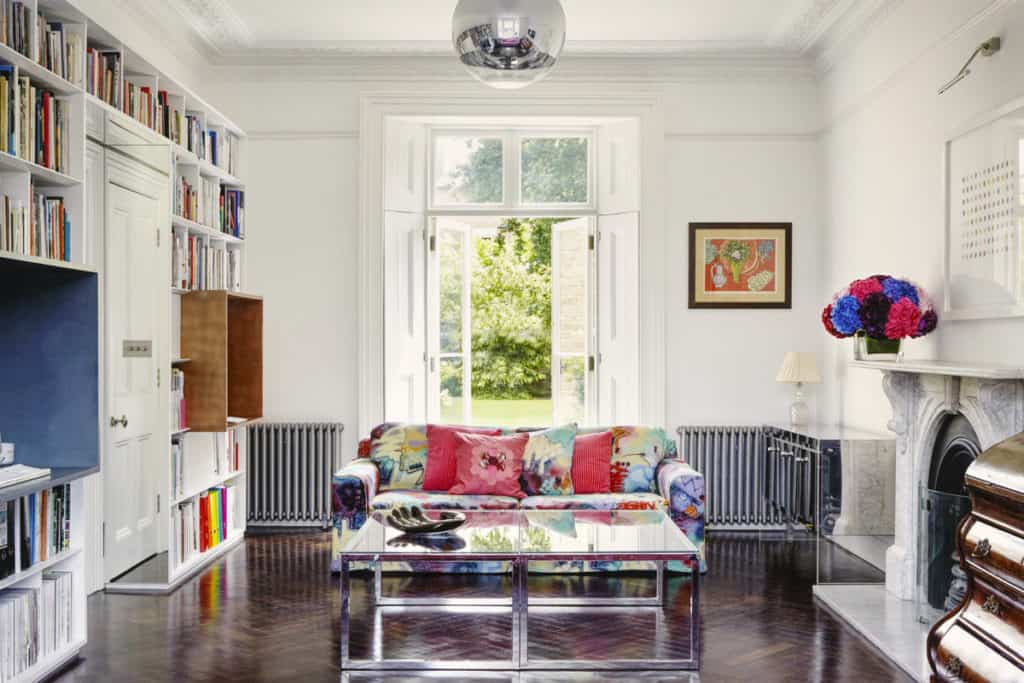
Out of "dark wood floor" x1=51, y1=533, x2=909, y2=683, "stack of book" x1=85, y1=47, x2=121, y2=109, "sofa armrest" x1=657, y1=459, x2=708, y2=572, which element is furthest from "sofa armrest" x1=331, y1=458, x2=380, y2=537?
"stack of book" x1=85, y1=47, x2=121, y2=109

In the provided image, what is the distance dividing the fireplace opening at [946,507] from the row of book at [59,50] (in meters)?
4.16

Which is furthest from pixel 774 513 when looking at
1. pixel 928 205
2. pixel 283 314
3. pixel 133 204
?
pixel 133 204

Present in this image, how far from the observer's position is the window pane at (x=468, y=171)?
266 inches

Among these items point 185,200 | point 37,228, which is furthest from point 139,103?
point 37,228

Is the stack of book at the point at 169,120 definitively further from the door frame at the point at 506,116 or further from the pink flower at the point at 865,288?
the pink flower at the point at 865,288

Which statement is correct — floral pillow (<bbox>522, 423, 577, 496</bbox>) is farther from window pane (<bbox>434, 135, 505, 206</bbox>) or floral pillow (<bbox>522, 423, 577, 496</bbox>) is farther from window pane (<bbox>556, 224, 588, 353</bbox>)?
window pane (<bbox>434, 135, 505, 206</bbox>)

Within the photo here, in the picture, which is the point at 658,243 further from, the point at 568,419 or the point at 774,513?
the point at 774,513

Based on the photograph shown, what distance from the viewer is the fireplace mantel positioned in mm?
3199

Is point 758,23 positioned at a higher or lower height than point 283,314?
higher

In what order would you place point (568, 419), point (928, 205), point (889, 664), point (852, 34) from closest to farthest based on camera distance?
point (889, 664) < point (928, 205) < point (852, 34) < point (568, 419)

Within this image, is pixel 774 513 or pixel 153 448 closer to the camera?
pixel 153 448

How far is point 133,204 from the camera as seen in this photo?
15.3ft

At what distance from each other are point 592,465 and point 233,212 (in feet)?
9.85

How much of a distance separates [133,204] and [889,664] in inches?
164
